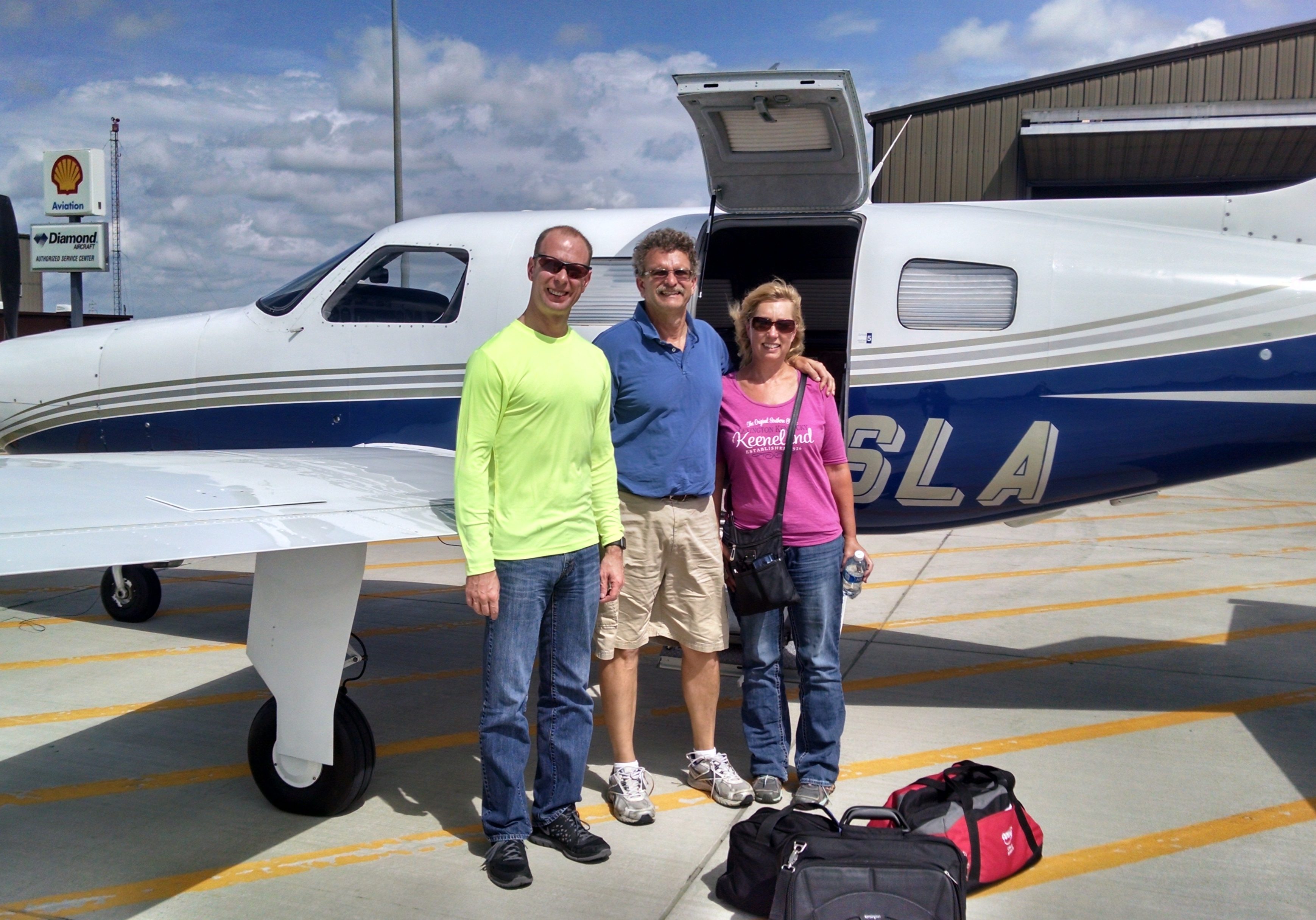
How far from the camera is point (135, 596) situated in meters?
7.53

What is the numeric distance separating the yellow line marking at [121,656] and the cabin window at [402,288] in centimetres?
248

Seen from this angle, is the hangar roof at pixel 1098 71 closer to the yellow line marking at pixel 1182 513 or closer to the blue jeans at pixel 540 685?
the yellow line marking at pixel 1182 513

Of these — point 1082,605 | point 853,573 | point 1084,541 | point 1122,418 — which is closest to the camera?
point 853,573

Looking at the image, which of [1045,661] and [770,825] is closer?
[770,825]

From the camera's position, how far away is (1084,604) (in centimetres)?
806

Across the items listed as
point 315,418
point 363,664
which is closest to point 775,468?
point 363,664

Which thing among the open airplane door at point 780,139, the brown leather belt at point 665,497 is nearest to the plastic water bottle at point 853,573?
the brown leather belt at point 665,497

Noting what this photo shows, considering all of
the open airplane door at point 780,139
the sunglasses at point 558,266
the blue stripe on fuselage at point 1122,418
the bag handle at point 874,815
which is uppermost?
the open airplane door at point 780,139

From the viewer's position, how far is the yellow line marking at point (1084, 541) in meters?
10.3

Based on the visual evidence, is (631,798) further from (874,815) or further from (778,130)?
(778,130)

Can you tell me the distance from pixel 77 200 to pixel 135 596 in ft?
37.1

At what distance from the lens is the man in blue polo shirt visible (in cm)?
403

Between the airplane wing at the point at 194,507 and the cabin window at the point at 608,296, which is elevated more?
the cabin window at the point at 608,296

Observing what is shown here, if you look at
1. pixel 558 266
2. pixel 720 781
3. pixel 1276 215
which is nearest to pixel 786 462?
pixel 558 266
